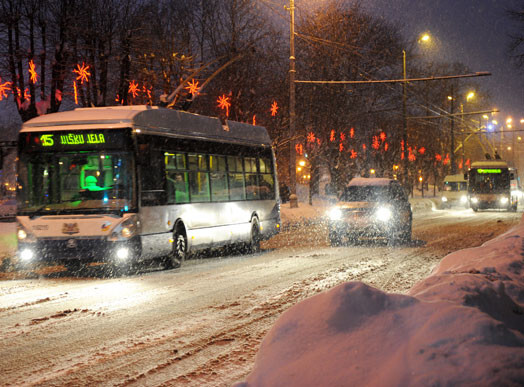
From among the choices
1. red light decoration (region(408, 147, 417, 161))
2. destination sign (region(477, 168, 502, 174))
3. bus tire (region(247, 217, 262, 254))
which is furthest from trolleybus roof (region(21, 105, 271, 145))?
red light decoration (region(408, 147, 417, 161))

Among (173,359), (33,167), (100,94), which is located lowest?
(173,359)

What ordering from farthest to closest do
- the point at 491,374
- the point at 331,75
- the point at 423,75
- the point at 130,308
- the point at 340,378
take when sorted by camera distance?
the point at 423,75 < the point at 331,75 < the point at 130,308 < the point at 340,378 < the point at 491,374

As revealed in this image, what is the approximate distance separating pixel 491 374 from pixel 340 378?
35.6 inches

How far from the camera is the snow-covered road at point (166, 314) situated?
235 inches

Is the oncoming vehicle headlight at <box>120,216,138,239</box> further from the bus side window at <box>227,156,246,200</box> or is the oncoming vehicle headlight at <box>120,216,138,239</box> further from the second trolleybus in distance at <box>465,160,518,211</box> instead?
the second trolleybus in distance at <box>465,160,518,211</box>

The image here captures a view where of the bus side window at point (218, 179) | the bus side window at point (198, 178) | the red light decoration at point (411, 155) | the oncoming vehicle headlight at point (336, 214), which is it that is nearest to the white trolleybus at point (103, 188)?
the bus side window at point (198, 178)

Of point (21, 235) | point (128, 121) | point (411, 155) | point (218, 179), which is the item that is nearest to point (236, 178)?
point (218, 179)

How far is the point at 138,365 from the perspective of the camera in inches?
238

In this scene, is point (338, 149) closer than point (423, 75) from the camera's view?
Yes

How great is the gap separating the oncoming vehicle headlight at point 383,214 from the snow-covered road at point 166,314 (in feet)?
8.10

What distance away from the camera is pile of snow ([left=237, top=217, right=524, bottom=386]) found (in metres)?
3.92

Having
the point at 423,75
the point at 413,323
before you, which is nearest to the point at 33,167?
the point at 413,323

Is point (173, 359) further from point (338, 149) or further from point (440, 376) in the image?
point (338, 149)

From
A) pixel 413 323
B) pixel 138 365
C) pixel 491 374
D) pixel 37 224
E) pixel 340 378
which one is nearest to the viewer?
pixel 491 374
